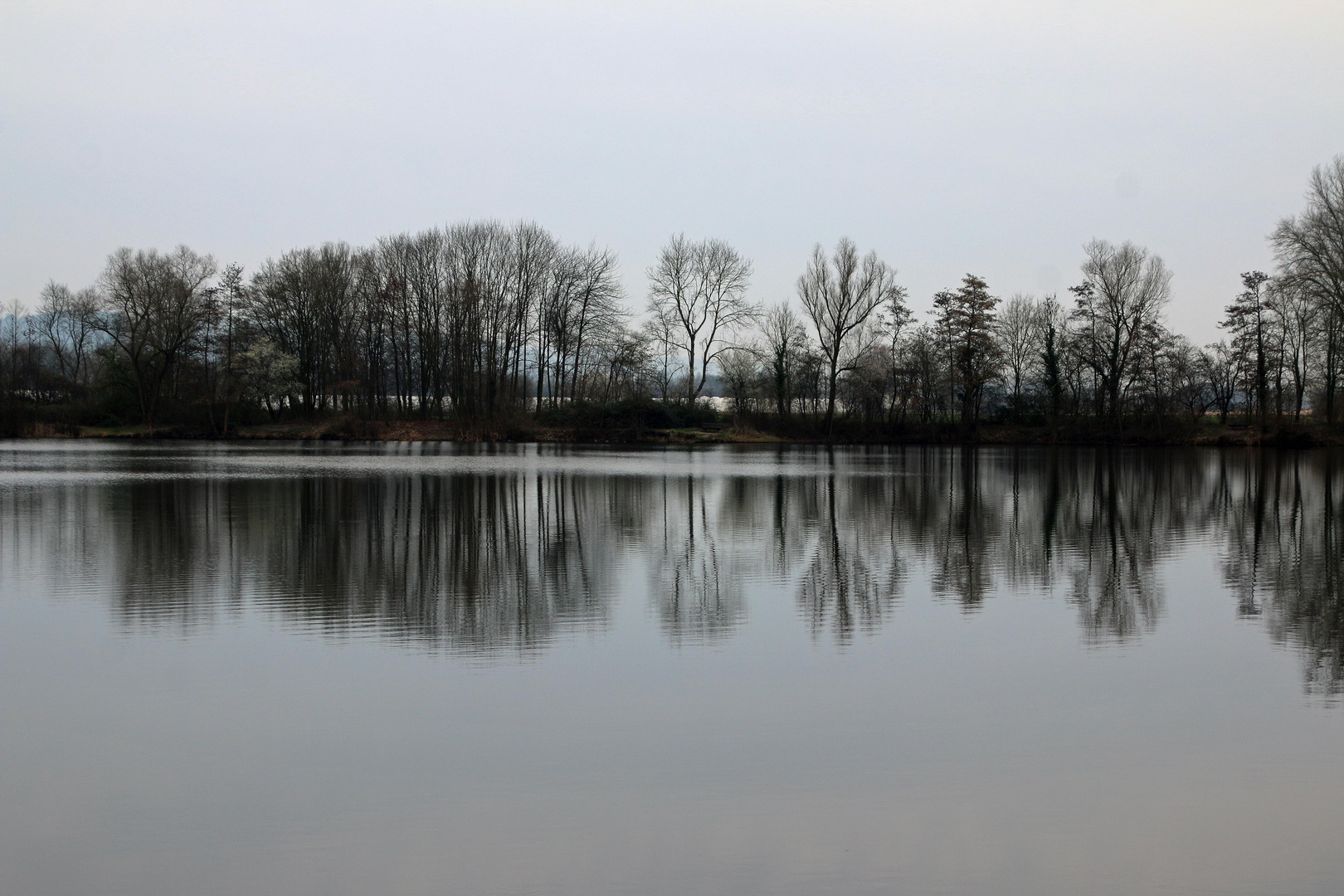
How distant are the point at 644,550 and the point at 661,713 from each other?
7.97 m

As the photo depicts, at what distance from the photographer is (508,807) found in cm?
527

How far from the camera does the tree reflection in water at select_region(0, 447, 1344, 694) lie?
397 inches

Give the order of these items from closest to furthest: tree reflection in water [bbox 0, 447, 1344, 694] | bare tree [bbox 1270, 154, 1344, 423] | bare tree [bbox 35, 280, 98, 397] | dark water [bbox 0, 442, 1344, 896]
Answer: dark water [bbox 0, 442, 1344, 896]
tree reflection in water [bbox 0, 447, 1344, 694]
bare tree [bbox 1270, 154, 1344, 423]
bare tree [bbox 35, 280, 98, 397]

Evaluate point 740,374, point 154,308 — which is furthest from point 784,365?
point 154,308

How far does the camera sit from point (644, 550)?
48.7 feet

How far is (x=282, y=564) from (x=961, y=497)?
52.6 feet

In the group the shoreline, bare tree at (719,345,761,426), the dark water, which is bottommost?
the dark water

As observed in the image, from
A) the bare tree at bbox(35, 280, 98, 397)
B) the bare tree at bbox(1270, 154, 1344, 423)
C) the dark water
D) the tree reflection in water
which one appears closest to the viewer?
the dark water

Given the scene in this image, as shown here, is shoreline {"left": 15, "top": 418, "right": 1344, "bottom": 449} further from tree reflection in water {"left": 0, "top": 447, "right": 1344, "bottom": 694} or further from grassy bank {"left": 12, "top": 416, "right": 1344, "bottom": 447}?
tree reflection in water {"left": 0, "top": 447, "right": 1344, "bottom": 694}

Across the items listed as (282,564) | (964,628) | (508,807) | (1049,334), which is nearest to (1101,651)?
(964,628)

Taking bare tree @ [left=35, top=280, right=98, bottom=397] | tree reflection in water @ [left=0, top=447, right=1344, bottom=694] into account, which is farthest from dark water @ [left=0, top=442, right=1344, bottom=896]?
bare tree @ [left=35, top=280, right=98, bottom=397]

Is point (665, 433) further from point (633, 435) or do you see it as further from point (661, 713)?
point (661, 713)

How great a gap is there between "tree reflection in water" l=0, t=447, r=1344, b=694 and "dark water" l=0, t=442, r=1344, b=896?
0.10m

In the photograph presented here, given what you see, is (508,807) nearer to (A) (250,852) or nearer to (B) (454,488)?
(A) (250,852)
